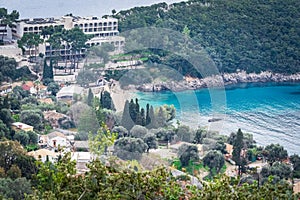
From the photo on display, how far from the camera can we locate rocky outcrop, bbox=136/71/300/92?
54.3 ft

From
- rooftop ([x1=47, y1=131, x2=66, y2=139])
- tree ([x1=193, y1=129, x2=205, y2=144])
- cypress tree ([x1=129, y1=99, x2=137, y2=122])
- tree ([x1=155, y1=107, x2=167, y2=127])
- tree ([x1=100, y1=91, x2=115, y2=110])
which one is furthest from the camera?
tree ([x1=100, y1=91, x2=115, y2=110])

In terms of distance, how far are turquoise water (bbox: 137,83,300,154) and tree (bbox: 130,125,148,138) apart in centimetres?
115

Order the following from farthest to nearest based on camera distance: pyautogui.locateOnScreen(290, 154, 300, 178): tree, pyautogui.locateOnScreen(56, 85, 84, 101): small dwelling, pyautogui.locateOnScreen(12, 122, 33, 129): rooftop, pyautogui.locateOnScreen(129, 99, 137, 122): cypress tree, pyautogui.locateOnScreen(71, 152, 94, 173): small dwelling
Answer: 1. pyautogui.locateOnScreen(56, 85, 84, 101): small dwelling
2. pyautogui.locateOnScreen(129, 99, 137, 122): cypress tree
3. pyautogui.locateOnScreen(12, 122, 33, 129): rooftop
4. pyautogui.locateOnScreen(290, 154, 300, 178): tree
5. pyautogui.locateOnScreen(71, 152, 94, 173): small dwelling

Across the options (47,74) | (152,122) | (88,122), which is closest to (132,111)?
(152,122)

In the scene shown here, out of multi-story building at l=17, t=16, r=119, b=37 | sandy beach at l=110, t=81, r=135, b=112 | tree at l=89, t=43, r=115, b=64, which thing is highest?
multi-story building at l=17, t=16, r=119, b=37

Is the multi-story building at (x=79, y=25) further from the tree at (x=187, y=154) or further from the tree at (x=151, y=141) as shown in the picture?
the tree at (x=187, y=154)

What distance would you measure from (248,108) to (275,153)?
3681 mm

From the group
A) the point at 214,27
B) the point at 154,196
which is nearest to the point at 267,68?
the point at 214,27

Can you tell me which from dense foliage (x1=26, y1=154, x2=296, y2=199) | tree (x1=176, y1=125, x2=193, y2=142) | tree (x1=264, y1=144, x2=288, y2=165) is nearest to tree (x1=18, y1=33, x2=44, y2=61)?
tree (x1=176, y1=125, x2=193, y2=142)

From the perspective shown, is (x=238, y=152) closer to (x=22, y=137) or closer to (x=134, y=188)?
(x=22, y=137)

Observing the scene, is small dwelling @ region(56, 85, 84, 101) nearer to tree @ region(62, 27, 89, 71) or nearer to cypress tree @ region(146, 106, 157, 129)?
cypress tree @ region(146, 106, 157, 129)

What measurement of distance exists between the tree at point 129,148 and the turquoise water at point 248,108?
70.2 inches

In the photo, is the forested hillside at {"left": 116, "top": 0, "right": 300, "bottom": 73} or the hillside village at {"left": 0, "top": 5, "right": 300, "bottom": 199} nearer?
the hillside village at {"left": 0, "top": 5, "right": 300, "bottom": 199}

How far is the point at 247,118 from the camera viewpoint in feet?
50.2
